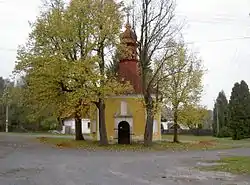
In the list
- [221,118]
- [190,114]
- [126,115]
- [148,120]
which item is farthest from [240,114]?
[221,118]

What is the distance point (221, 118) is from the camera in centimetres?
9331

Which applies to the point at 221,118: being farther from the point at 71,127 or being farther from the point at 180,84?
the point at 180,84

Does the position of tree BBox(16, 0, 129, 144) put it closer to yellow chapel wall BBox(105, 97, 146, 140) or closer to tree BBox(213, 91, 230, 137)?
yellow chapel wall BBox(105, 97, 146, 140)

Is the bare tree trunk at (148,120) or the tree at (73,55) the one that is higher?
the tree at (73,55)

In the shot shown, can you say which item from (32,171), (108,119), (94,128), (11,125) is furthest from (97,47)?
(11,125)

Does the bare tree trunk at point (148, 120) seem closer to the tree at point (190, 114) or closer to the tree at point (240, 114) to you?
the tree at point (190, 114)

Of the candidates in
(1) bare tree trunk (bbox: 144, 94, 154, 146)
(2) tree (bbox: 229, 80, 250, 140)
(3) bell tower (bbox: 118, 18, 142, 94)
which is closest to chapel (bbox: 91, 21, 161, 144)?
(3) bell tower (bbox: 118, 18, 142, 94)

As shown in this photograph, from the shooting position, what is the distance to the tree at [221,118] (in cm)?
8169

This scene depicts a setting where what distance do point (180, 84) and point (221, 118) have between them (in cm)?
4428

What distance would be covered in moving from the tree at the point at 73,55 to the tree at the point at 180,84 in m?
8.86

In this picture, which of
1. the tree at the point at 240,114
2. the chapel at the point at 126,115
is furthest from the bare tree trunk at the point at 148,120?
the tree at the point at 240,114

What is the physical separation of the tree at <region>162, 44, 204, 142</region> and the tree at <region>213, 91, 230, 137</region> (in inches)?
1190

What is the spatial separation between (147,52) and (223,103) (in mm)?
63600

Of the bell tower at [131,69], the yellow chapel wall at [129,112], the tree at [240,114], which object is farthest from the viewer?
the tree at [240,114]
